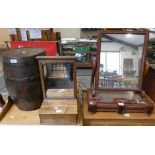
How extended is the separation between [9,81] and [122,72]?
0.67 meters

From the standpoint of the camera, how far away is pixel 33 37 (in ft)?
7.01

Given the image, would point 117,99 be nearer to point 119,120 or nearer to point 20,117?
point 119,120

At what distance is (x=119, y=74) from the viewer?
111 centimetres

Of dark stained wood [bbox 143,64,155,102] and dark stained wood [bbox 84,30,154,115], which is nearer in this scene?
dark stained wood [bbox 84,30,154,115]

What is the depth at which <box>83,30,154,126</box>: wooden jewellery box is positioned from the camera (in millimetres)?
1042

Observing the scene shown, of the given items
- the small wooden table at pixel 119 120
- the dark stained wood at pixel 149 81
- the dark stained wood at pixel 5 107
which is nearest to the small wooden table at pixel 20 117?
the dark stained wood at pixel 5 107

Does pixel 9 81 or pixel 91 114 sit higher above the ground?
pixel 9 81

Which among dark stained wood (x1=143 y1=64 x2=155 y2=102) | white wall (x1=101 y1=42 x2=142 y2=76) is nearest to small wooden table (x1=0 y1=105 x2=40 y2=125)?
white wall (x1=101 y1=42 x2=142 y2=76)

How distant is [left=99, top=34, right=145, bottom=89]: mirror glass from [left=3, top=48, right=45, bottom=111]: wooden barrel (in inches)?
14.9

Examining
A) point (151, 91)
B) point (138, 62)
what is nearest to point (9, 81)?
point (138, 62)

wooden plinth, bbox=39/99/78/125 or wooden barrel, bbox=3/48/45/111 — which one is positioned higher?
wooden barrel, bbox=3/48/45/111

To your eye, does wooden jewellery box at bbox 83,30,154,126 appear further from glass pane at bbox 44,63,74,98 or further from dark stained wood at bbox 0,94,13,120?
dark stained wood at bbox 0,94,13,120
